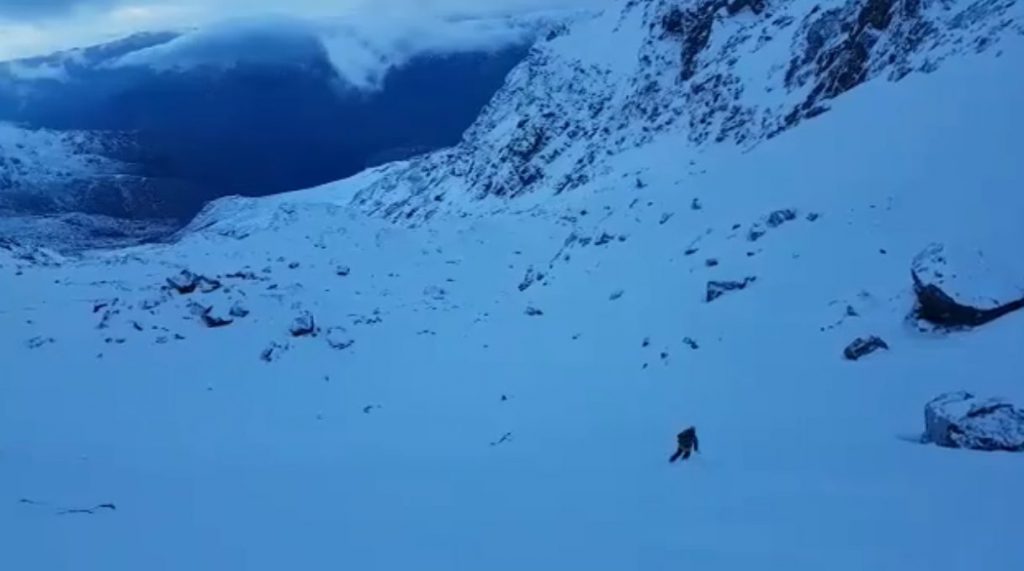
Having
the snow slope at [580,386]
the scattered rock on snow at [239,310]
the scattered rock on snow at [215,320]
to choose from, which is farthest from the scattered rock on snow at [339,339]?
the scattered rock on snow at [215,320]

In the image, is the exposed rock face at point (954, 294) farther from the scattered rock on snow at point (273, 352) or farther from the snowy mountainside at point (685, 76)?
the scattered rock on snow at point (273, 352)

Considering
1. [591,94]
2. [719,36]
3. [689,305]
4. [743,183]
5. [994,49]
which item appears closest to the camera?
[689,305]

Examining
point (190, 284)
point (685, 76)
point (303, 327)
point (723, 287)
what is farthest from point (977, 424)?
point (685, 76)

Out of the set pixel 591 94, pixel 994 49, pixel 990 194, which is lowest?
pixel 591 94

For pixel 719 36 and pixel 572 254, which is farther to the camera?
pixel 719 36

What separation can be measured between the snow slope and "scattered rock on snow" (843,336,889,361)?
0.99ft

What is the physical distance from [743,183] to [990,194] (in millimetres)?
12077

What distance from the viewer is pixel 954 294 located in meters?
11.5

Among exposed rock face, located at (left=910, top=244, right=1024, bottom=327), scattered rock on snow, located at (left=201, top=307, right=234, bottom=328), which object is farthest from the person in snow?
scattered rock on snow, located at (left=201, top=307, right=234, bottom=328)

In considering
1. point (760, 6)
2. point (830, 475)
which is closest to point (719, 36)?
point (760, 6)

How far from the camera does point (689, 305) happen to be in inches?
760

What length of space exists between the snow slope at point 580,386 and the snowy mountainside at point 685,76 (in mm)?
3004

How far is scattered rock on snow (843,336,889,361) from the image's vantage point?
11.9 meters

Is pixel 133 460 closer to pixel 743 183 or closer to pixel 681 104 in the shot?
pixel 743 183
